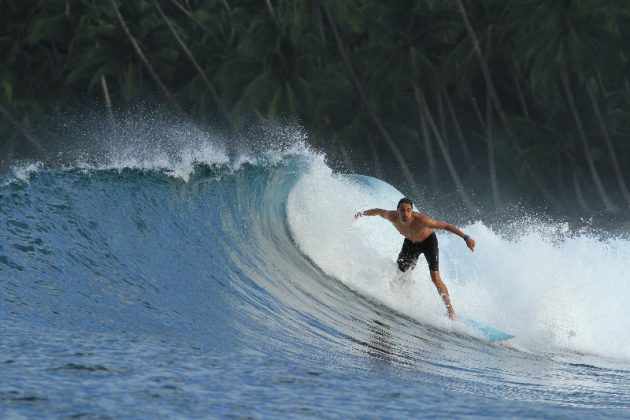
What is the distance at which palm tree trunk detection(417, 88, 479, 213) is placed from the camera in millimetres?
34406

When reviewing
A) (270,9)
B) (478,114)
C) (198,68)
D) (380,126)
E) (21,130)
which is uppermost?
(270,9)

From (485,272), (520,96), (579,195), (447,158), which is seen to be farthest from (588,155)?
(485,272)

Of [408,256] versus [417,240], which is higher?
[417,240]

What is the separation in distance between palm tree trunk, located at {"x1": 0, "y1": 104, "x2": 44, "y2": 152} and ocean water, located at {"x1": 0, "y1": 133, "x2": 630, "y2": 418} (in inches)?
1105

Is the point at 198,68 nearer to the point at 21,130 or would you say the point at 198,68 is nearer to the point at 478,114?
the point at 21,130

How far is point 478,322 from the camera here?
35.6 feet

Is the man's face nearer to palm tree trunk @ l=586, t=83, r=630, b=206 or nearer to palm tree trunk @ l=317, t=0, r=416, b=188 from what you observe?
palm tree trunk @ l=586, t=83, r=630, b=206

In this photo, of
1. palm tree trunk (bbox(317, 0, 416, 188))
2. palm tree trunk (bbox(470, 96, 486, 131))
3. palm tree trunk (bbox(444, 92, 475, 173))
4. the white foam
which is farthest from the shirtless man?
palm tree trunk (bbox(470, 96, 486, 131))

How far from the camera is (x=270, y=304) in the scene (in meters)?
10.7

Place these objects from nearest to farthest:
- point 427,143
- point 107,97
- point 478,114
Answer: point 427,143 < point 478,114 < point 107,97

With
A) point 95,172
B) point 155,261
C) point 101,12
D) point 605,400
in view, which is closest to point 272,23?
point 101,12

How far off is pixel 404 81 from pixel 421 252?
24483 mm

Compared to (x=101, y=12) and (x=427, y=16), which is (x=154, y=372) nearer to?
(x=427, y=16)

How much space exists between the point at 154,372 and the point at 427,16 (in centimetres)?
2860
